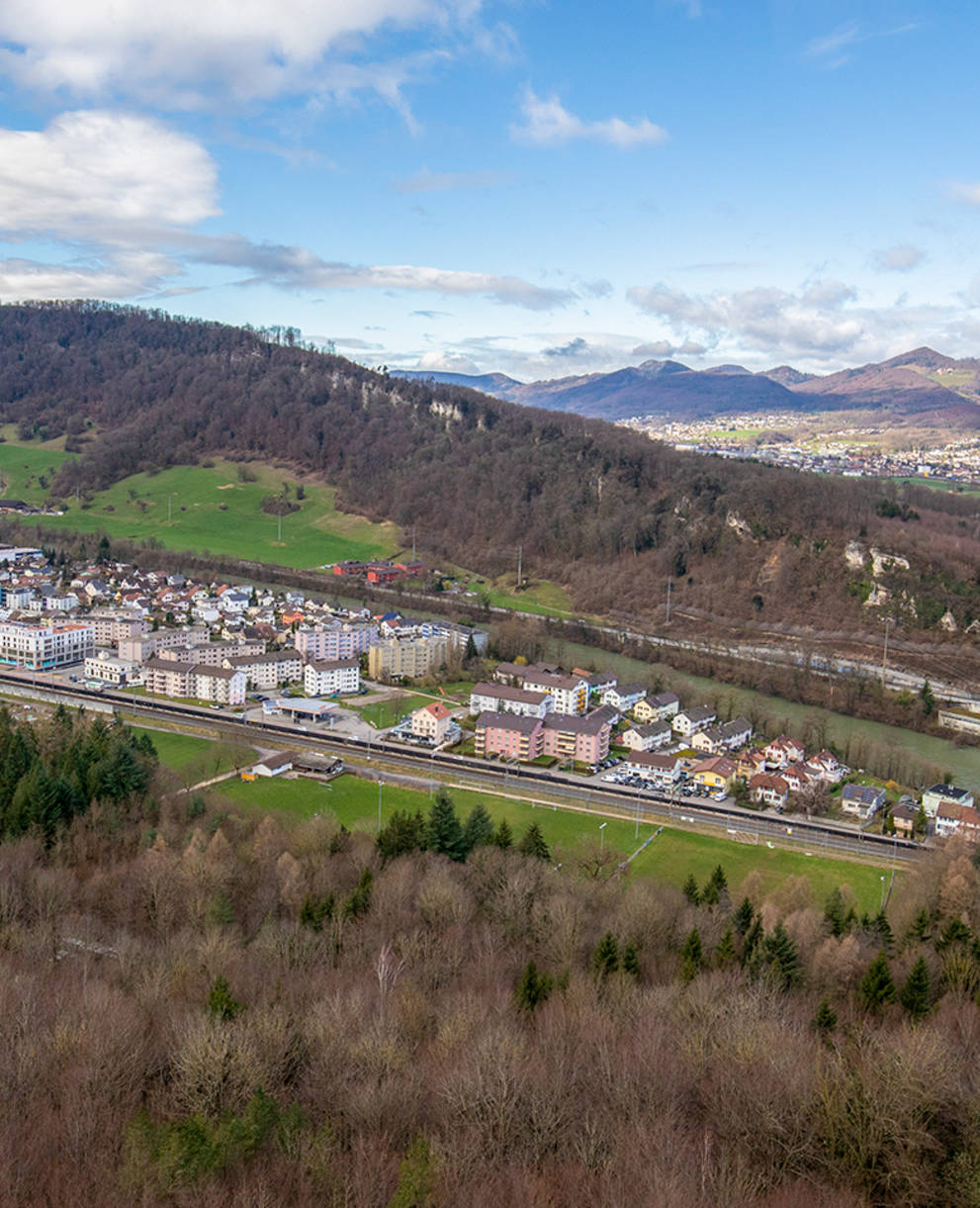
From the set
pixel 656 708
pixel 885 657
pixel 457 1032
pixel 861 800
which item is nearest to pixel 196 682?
pixel 656 708

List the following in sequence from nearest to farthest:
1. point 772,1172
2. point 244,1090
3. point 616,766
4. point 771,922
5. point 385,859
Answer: point 772,1172, point 244,1090, point 771,922, point 385,859, point 616,766

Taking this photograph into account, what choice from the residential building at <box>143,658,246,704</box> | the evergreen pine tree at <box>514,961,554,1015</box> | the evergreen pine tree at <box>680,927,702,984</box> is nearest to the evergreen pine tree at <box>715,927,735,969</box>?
the evergreen pine tree at <box>680,927,702,984</box>

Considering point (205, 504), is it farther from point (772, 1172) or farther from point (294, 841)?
point (772, 1172)

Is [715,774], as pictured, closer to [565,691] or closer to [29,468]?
[565,691]

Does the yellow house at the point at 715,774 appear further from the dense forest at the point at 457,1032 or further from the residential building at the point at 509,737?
the dense forest at the point at 457,1032

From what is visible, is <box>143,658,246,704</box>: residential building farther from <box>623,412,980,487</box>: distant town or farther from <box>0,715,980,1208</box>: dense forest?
<box>623,412,980,487</box>: distant town

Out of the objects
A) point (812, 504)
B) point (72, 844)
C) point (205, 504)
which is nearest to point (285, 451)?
point (205, 504)

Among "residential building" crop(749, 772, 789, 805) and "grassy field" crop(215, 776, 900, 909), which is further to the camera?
"residential building" crop(749, 772, 789, 805)
